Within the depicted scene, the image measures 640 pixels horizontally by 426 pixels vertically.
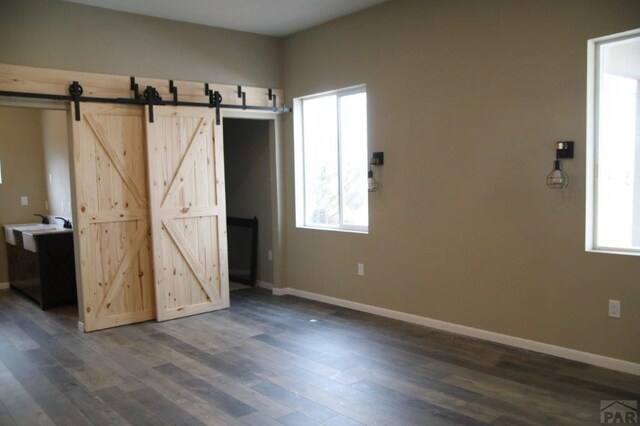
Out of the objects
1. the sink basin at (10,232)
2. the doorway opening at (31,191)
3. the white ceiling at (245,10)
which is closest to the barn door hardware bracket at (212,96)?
the white ceiling at (245,10)

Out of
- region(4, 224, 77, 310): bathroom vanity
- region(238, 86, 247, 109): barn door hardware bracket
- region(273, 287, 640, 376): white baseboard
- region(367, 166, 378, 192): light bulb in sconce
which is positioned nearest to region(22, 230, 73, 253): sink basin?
region(4, 224, 77, 310): bathroom vanity

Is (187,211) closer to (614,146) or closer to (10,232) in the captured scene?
(10,232)

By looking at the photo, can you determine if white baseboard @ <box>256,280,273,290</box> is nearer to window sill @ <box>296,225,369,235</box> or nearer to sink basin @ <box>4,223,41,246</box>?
window sill @ <box>296,225,369,235</box>

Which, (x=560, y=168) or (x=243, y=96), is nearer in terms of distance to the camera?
(x=560, y=168)

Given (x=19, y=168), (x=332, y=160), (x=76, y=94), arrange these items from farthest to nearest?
(x=19, y=168) → (x=332, y=160) → (x=76, y=94)

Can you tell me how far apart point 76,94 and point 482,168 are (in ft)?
11.8

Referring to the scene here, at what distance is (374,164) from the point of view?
5.12 m

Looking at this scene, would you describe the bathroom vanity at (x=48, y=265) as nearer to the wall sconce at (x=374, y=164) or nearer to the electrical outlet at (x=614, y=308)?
the wall sconce at (x=374, y=164)

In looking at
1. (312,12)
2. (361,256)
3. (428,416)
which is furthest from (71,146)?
(428,416)

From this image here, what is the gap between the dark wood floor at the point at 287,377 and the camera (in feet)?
10.2

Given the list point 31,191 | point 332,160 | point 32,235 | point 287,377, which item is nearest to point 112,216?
point 32,235

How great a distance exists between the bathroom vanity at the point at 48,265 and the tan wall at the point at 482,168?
3.08 metres

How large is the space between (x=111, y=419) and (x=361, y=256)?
2930 mm

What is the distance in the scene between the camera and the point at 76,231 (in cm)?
484
